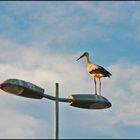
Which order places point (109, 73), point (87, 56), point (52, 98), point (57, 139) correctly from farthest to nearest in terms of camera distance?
point (87, 56) < point (109, 73) < point (52, 98) < point (57, 139)

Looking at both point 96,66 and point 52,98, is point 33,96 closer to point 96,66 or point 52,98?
point 52,98

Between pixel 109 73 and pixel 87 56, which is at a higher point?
pixel 87 56

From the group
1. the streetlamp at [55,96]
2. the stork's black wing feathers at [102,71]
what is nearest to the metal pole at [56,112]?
the streetlamp at [55,96]

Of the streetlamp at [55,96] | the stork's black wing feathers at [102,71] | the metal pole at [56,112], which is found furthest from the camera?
the stork's black wing feathers at [102,71]

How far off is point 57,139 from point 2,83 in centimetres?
191

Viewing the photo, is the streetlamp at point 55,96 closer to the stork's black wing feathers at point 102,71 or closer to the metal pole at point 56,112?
the metal pole at point 56,112

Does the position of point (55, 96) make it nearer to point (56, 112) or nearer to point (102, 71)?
point (56, 112)

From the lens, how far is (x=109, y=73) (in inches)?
847

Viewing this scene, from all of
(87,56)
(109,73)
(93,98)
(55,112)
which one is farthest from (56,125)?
(87,56)

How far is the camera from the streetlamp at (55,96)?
13961 mm

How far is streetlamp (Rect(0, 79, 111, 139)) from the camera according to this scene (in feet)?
45.8

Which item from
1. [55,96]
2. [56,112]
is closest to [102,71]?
[55,96]

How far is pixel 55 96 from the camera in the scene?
14492 mm

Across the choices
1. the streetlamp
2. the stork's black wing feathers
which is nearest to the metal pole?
the streetlamp
